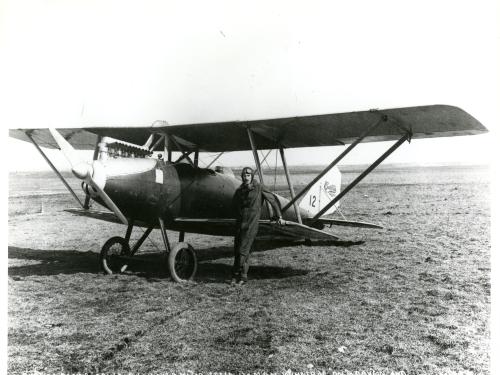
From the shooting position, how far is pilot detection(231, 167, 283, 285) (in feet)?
19.6

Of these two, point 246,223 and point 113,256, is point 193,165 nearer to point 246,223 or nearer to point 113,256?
point 246,223

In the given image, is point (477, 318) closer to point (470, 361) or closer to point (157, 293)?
point (470, 361)

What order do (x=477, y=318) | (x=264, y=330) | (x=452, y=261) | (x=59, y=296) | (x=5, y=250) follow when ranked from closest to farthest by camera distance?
(x=264, y=330), (x=477, y=318), (x=5, y=250), (x=59, y=296), (x=452, y=261)

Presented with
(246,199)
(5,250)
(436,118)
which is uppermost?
(436,118)

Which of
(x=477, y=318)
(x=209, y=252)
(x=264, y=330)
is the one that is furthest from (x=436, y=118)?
(x=209, y=252)

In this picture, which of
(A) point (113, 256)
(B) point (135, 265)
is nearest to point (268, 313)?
(A) point (113, 256)

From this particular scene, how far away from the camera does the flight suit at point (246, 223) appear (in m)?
5.99

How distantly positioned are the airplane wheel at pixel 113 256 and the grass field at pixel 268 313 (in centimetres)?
29

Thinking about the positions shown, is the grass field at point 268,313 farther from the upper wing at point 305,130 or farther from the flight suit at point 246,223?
the upper wing at point 305,130

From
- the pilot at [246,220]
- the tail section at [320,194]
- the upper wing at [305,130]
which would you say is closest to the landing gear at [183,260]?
the pilot at [246,220]

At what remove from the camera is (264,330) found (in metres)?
4.02

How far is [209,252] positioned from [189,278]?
2876 millimetres

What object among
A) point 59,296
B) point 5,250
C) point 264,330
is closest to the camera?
point 264,330

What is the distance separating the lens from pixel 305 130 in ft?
22.6
